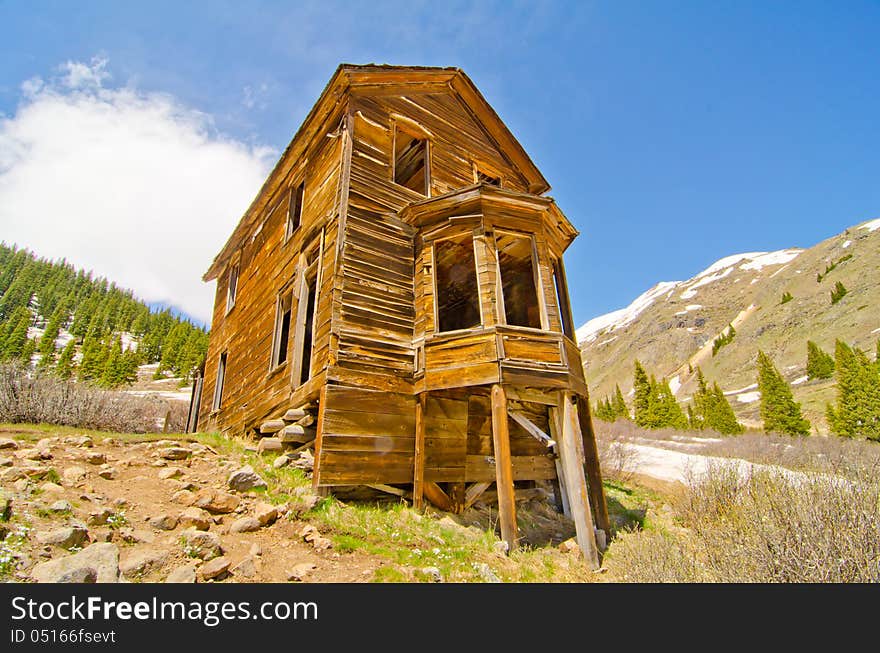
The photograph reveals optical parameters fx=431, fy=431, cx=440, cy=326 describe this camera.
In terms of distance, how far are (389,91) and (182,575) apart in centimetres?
1180

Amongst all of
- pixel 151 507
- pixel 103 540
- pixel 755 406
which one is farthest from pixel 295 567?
pixel 755 406

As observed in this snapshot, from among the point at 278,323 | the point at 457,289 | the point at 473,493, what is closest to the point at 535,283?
the point at 457,289

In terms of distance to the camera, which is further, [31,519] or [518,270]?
[518,270]

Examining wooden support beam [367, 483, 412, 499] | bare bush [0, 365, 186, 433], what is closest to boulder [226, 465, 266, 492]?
wooden support beam [367, 483, 412, 499]

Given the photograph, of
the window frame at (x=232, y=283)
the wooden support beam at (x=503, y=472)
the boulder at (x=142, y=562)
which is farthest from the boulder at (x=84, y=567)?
the window frame at (x=232, y=283)

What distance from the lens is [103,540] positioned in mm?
4586

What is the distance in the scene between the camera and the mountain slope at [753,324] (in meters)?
63.7

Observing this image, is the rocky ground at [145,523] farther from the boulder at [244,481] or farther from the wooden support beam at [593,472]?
the wooden support beam at [593,472]

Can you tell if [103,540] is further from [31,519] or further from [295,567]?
[295,567]

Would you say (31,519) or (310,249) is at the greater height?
(310,249)
